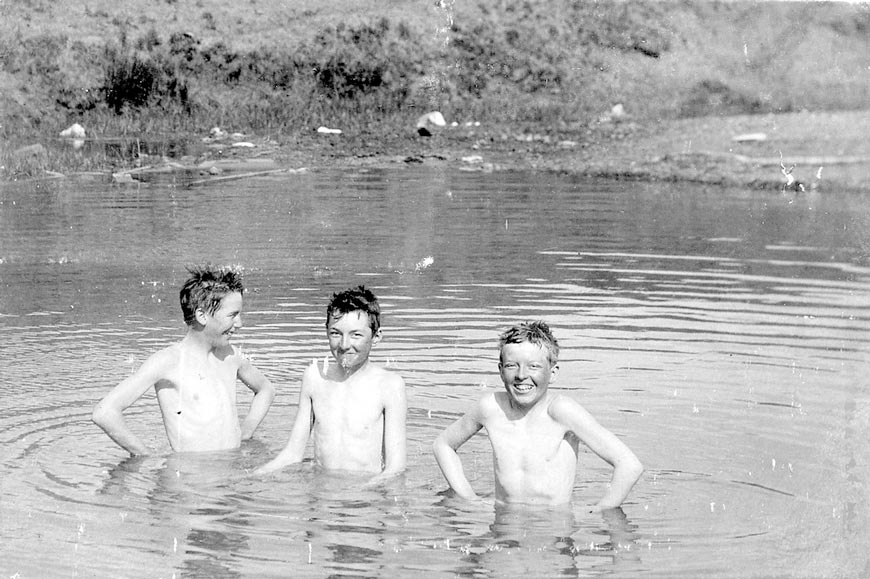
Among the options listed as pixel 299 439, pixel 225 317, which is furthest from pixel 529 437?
pixel 225 317

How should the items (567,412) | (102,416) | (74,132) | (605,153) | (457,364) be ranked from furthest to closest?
(74,132) → (605,153) → (457,364) → (102,416) → (567,412)

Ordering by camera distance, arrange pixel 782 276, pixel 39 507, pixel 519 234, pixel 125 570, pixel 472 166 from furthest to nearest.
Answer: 1. pixel 472 166
2. pixel 519 234
3. pixel 782 276
4. pixel 39 507
5. pixel 125 570

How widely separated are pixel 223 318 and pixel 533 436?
2.01 meters

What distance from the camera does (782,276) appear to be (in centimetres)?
1319

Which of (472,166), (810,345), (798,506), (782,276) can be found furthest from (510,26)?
(798,506)

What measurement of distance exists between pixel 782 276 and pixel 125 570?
8.64m

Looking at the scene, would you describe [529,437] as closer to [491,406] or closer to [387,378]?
[491,406]

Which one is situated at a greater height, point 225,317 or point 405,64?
point 405,64

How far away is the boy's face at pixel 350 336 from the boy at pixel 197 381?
2.61 ft

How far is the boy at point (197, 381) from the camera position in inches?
307

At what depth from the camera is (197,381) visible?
797 centimetres

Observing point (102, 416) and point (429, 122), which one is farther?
point (429, 122)

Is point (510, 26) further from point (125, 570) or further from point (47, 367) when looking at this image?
point (125, 570)

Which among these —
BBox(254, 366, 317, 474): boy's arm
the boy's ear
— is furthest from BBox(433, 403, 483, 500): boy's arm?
the boy's ear
